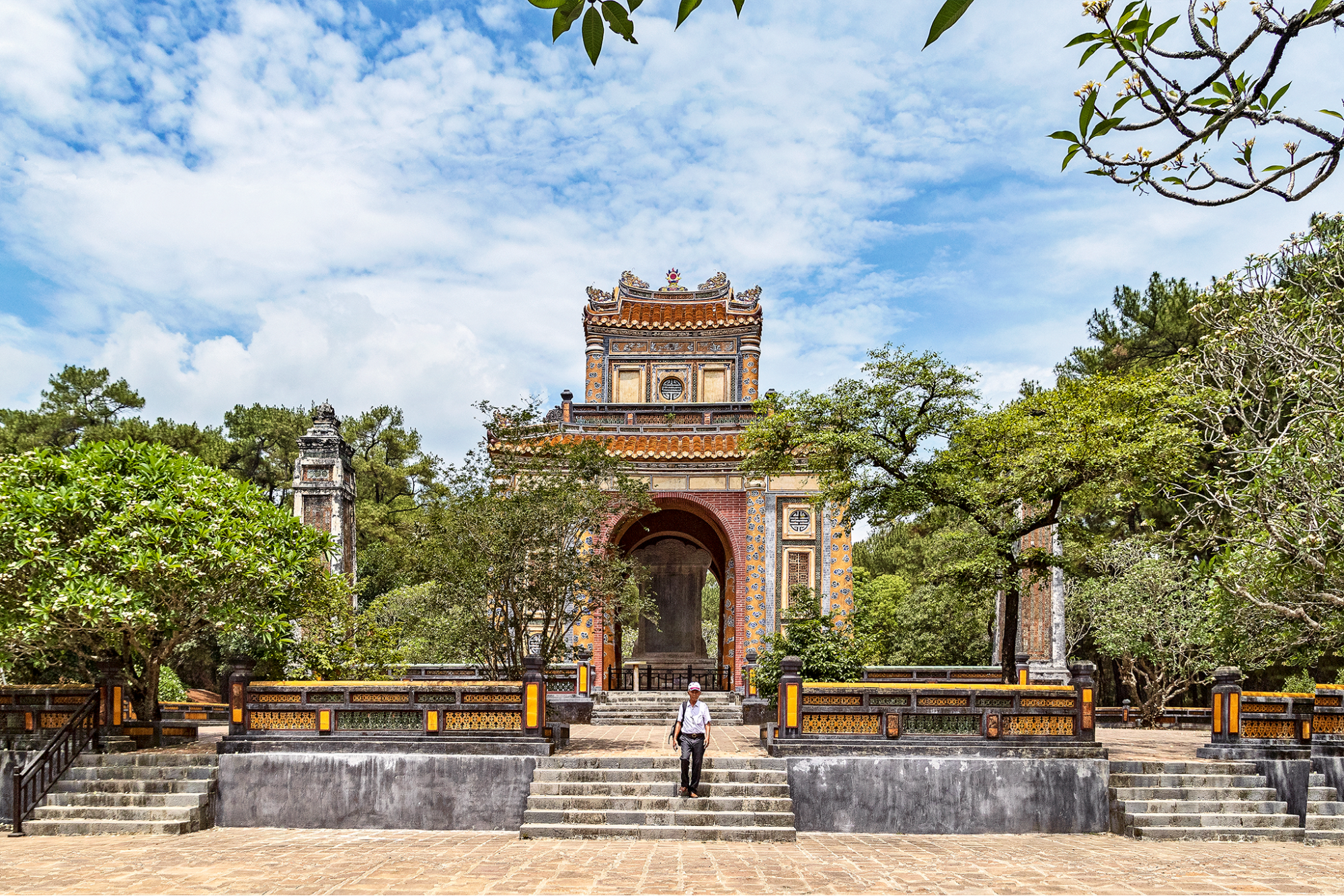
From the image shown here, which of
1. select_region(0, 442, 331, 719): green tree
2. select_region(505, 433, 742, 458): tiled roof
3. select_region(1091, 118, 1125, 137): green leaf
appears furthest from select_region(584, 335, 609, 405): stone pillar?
select_region(1091, 118, 1125, 137): green leaf

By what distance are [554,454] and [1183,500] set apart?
17274 millimetres

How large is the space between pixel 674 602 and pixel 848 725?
47.7 feet

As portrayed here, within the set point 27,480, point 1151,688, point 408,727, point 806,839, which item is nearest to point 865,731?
point 806,839

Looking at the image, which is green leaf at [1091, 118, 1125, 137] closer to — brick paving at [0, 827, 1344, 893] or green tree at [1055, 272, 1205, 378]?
brick paving at [0, 827, 1344, 893]

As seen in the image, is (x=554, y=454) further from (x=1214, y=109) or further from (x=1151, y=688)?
(x=1151, y=688)

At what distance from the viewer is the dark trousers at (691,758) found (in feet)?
38.2

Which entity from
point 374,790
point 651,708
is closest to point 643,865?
point 374,790

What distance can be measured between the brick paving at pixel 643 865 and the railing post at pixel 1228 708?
229 centimetres

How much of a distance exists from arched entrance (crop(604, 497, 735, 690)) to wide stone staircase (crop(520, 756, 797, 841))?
11701mm

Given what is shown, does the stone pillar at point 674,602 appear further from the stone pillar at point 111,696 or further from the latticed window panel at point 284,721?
the stone pillar at point 111,696

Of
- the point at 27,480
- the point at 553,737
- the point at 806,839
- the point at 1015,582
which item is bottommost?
the point at 806,839

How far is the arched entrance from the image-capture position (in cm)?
2489

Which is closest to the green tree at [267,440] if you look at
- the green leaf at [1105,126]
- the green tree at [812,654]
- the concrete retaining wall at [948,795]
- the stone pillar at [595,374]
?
the stone pillar at [595,374]

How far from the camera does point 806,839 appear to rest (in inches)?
451
